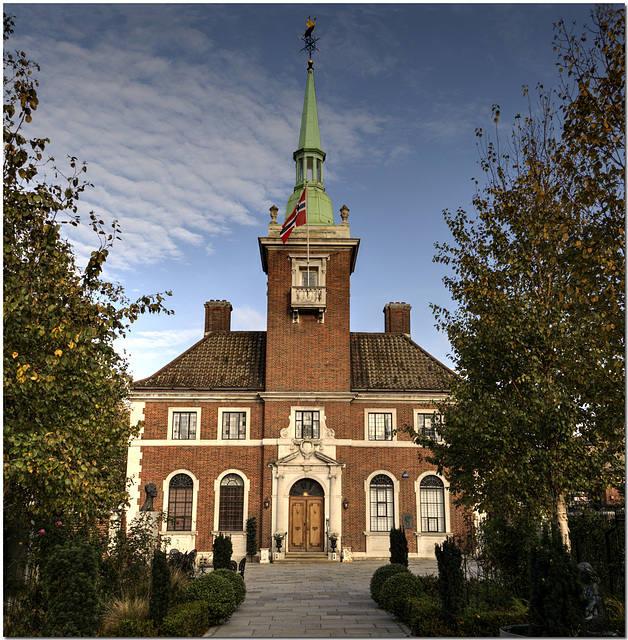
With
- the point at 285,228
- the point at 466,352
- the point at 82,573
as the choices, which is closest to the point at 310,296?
the point at 285,228

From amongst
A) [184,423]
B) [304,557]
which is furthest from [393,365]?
[184,423]

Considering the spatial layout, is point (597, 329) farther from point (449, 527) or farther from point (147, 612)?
point (449, 527)

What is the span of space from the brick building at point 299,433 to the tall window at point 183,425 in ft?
0.16

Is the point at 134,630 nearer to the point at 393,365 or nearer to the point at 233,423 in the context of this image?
the point at 233,423

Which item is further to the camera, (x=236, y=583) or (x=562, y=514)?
(x=236, y=583)

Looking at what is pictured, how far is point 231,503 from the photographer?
2780 cm

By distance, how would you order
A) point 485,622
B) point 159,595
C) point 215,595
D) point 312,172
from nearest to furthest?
point 485,622 < point 159,595 < point 215,595 < point 312,172

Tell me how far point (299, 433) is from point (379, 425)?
389 centimetres

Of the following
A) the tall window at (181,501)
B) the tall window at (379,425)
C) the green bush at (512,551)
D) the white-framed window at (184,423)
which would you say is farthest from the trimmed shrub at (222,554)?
the tall window at (379,425)

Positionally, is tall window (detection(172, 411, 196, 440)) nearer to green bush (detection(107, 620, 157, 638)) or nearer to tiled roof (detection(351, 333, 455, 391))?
tiled roof (detection(351, 333, 455, 391))

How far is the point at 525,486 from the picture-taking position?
40.6 ft

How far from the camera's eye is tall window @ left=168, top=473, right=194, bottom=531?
1086 inches

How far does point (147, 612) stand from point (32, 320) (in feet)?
19.2

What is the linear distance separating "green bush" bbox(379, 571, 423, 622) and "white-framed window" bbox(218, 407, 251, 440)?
608 inches
